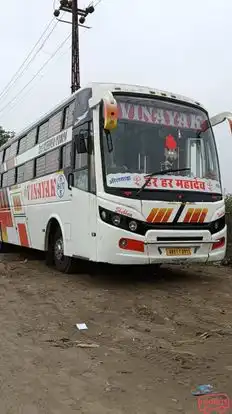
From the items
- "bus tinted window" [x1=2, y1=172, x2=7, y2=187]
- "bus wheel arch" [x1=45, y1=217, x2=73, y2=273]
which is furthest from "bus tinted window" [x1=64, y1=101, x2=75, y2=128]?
"bus tinted window" [x1=2, y1=172, x2=7, y2=187]

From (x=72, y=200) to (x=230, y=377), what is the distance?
5.43 meters

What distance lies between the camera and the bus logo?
9859 mm

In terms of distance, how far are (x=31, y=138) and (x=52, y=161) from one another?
7.62 ft

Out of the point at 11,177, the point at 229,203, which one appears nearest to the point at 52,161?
the point at 11,177

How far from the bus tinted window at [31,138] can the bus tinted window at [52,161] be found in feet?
4.73

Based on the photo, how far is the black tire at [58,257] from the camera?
32.3 feet

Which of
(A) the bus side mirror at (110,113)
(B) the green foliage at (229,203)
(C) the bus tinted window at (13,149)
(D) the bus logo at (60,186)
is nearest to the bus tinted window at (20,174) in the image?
(C) the bus tinted window at (13,149)

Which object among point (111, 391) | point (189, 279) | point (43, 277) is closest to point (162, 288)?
point (189, 279)

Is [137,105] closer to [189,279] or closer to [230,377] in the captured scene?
[189,279]

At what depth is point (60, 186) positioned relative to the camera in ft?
32.9

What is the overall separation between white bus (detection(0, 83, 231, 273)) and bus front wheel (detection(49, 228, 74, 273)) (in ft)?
0.14

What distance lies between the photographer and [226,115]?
916 cm

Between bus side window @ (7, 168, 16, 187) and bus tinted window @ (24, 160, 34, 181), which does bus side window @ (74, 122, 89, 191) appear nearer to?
bus tinted window @ (24, 160, 34, 181)

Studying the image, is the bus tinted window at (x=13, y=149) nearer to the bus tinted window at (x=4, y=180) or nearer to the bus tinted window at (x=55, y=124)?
the bus tinted window at (x=4, y=180)
